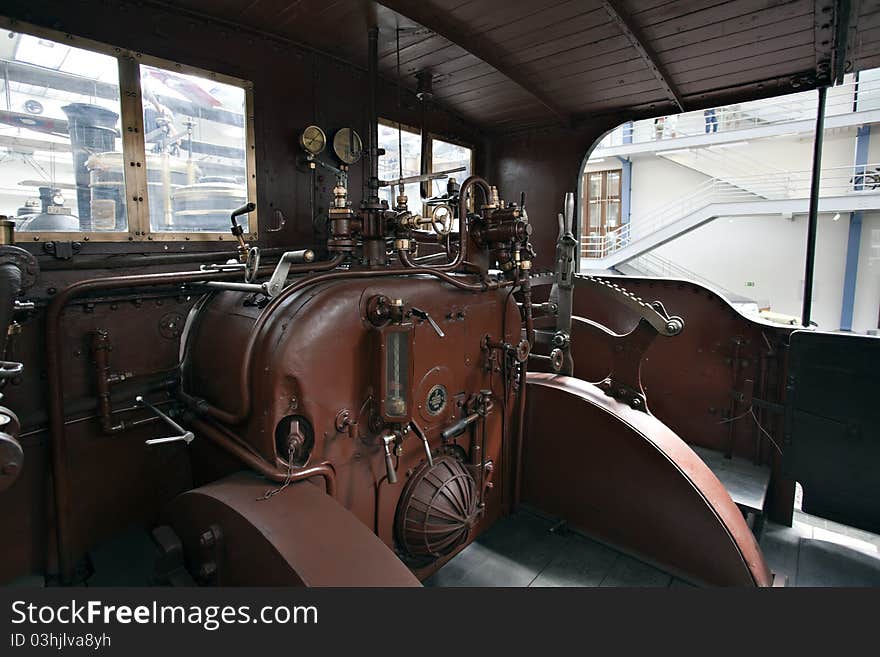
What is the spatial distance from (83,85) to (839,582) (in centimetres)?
497

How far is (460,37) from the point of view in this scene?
3055 mm

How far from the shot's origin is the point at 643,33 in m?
2.99

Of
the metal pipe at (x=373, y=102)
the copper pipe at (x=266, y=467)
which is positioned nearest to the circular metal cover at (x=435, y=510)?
the copper pipe at (x=266, y=467)

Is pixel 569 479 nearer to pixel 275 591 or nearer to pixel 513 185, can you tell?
pixel 275 591

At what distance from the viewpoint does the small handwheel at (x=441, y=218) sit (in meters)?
2.65

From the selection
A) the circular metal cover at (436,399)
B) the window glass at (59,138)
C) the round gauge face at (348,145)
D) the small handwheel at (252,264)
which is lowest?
the circular metal cover at (436,399)

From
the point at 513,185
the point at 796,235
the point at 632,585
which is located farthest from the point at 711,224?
the point at 632,585

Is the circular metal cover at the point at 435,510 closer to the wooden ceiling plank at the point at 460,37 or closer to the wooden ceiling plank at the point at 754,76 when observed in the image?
the wooden ceiling plank at the point at 460,37

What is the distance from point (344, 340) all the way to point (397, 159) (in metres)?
2.63

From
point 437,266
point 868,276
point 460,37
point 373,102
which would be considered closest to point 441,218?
point 437,266

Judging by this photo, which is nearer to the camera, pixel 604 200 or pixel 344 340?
pixel 344 340

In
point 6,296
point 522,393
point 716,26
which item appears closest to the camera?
point 6,296

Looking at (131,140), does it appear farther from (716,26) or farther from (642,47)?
(716,26)

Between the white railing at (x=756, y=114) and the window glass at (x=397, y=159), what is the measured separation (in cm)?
604
